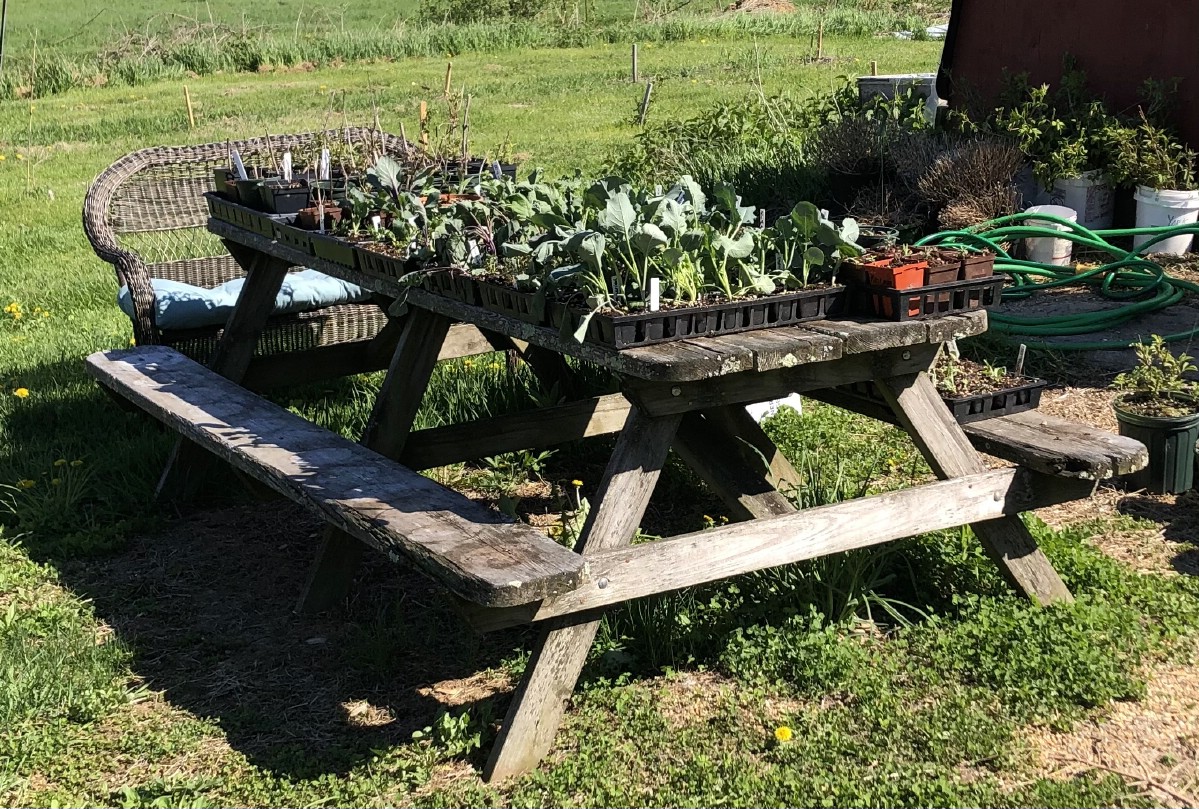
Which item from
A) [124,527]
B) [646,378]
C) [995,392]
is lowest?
[124,527]

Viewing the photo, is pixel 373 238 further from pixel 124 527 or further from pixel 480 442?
pixel 124 527

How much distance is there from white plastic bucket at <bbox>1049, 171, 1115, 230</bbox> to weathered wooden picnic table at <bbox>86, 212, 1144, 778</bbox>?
4.92 m

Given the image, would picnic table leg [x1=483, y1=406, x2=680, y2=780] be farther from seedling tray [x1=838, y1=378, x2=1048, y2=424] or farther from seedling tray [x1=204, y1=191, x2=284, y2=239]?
seedling tray [x1=204, y1=191, x2=284, y2=239]

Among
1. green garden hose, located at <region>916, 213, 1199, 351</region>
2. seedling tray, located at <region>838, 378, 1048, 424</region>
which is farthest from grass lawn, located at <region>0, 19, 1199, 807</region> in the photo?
green garden hose, located at <region>916, 213, 1199, 351</region>

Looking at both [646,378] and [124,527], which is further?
[124,527]

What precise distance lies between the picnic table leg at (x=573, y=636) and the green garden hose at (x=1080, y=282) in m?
3.09

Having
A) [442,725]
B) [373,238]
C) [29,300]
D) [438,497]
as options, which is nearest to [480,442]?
[373,238]

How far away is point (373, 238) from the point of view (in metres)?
3.90

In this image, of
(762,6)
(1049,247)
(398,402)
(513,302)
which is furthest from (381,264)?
(762,6)

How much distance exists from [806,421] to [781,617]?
1638 millimetres

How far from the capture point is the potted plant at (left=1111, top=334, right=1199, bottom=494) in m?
4.32

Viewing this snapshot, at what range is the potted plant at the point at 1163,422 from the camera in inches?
170

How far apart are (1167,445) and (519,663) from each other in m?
2.37

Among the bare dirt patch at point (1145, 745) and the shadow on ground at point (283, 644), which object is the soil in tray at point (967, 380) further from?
the shadow on ground at point (283, 644)
